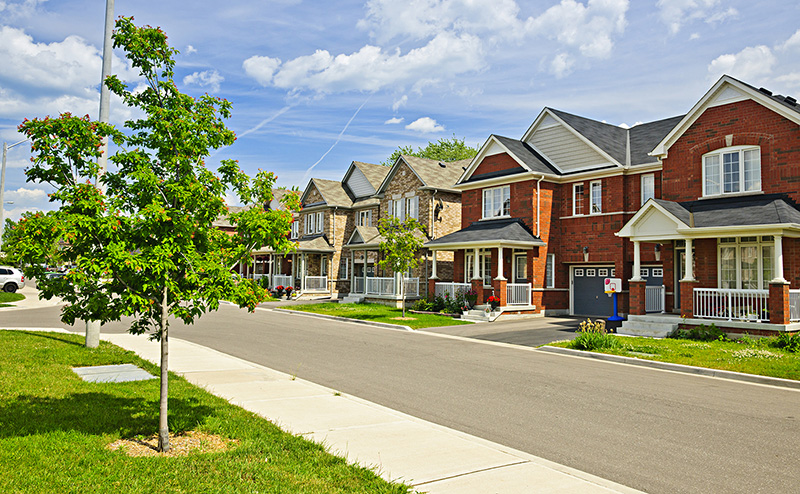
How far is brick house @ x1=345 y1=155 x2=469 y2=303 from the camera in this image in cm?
3475

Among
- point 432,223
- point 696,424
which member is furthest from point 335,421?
Answer: point 432,223

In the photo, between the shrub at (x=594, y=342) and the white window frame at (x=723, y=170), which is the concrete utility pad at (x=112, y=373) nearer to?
the shrub at (x=594, y=342)

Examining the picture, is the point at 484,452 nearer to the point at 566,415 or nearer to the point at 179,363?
the point at 566,415

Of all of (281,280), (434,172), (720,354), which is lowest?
(720,354)

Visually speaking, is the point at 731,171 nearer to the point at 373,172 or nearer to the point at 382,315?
the point at 382,315

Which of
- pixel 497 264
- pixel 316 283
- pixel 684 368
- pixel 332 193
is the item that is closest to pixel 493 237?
pixel 497 264

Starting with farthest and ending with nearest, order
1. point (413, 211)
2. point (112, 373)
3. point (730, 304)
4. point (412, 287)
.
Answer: point (413, 211) → point (412, 287) → point (730, 304) → point (112, 373)

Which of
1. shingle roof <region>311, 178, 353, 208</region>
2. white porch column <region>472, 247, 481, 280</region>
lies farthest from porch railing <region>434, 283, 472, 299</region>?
shingle roof <region>311, 178, 353, 208</region>

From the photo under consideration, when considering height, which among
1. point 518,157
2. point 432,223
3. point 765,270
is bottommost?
point 765,270

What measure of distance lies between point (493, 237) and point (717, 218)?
9.80 m

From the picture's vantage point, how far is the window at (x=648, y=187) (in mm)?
25344

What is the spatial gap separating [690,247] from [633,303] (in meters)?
2.91

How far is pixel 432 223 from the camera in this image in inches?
1371

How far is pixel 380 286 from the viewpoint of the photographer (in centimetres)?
3594
